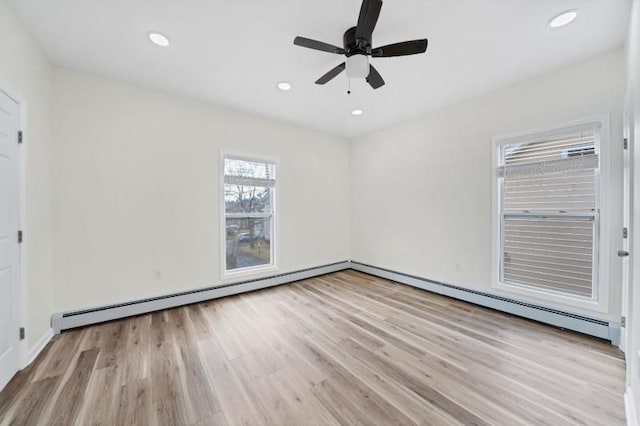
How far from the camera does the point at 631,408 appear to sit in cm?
139

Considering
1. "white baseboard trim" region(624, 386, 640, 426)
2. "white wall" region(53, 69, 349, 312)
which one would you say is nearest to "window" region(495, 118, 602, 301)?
"white baseboard trim" region(624, 386, 640, 426)

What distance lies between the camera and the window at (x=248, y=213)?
371 centimetres

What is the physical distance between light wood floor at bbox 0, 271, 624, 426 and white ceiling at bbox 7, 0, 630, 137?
2779 mm

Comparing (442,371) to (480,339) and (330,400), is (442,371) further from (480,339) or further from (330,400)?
(330,400)

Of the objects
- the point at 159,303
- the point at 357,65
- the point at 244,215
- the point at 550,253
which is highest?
the point at 357,65

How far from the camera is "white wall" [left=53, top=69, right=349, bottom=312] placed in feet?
8.56

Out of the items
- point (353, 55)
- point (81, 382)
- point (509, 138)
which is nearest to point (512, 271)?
point (509, 138)

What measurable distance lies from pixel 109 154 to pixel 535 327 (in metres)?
5.14

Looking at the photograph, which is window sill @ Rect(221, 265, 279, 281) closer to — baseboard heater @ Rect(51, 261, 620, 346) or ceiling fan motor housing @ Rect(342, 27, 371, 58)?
baseboard heater @ Rect(51, 261, 620, 346)

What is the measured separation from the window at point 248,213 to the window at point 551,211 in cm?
332

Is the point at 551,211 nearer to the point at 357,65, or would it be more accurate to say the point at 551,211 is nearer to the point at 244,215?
the point at 357,65

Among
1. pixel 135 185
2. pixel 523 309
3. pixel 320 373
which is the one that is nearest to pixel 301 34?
pixel 135 185

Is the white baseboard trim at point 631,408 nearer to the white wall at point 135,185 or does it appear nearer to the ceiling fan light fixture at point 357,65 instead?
the ceiling fan light fixture at point 357,65

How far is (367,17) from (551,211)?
9.37ft
